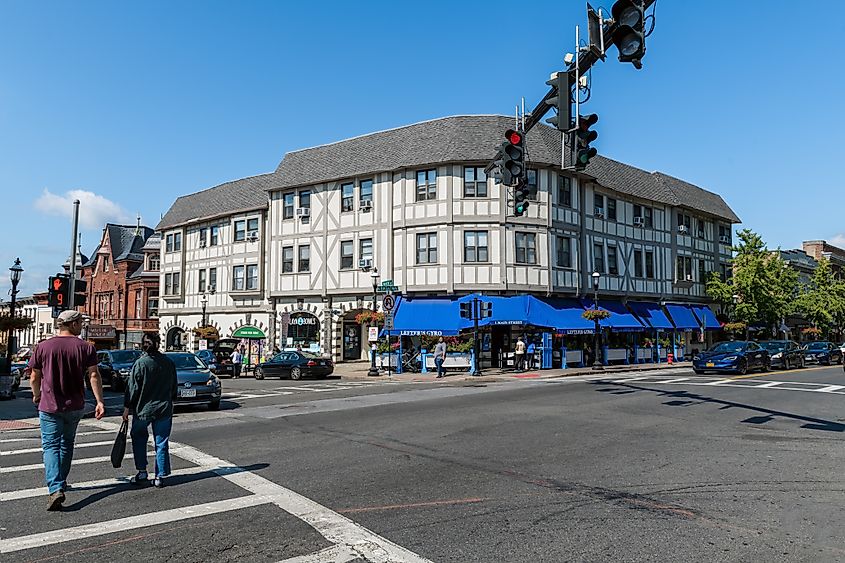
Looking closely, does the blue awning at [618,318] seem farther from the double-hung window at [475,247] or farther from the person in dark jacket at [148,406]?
the person in dark jacket at [148,406]

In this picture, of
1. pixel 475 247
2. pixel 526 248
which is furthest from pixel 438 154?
pixel 526 248

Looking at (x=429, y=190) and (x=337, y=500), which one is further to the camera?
(x=429, y=190)

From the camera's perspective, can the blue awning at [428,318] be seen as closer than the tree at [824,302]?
Yes

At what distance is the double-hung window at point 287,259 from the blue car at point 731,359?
22.5m

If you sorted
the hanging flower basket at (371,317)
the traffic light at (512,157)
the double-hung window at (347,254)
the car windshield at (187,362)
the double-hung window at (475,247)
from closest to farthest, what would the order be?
1. the traffic light at (512,157)
2. the car windshield at (187,362)
3. the hanging flower basket at (371,317)
4. the double-hung window at (475,247)
5. the double-hung window at (347,254)

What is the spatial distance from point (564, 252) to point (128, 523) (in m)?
31.5

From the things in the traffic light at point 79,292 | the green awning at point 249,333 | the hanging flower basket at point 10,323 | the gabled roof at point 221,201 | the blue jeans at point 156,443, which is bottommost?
the blue jeans at point 156,443

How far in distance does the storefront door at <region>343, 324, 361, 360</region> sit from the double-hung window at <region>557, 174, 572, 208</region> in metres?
13.1

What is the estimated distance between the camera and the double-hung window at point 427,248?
3391 cm

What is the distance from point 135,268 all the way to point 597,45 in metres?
60.7

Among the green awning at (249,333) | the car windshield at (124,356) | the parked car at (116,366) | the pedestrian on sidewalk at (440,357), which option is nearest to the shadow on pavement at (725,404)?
the pedestrian on sidewalk at (440,357)

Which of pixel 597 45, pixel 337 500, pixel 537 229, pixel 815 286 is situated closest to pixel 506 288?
pixel 537 229

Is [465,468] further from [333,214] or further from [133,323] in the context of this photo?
[133,323]

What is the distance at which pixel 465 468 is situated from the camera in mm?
8500
